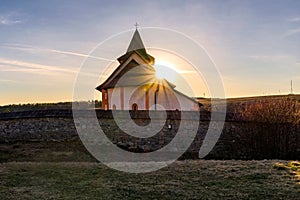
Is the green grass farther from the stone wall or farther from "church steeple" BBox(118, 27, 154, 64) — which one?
"church steeple" BBox(118, 27, 154, 64)

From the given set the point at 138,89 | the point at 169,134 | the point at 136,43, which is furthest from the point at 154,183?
the point at 136,43

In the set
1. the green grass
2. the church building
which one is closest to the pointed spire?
the church building

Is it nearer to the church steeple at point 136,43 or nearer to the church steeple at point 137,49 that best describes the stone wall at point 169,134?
the church steeple at point 137,49

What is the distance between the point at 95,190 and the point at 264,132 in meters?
7.79

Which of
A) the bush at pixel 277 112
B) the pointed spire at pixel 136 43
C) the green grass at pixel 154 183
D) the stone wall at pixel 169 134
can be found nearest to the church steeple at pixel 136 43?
the pointed spire at pixel 136 43

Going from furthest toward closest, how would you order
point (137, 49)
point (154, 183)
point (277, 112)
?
point (137, 49) < point (277, 112) < point (154, 183)

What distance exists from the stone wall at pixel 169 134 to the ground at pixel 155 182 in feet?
12.0

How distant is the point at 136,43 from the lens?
23500 mm

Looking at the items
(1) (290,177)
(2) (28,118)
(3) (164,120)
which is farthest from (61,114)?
(1) (290,177)

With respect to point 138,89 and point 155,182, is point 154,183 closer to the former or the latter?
point 155,182

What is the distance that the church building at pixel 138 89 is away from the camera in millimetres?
19438

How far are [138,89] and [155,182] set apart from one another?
13.0 metres

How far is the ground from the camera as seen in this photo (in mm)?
5754

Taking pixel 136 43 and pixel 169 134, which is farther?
pixel 136 43
